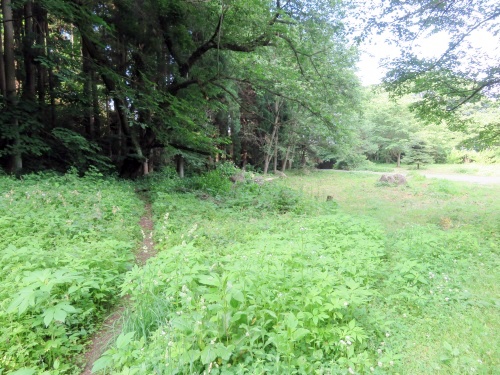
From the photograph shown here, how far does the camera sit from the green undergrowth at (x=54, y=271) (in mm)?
2057

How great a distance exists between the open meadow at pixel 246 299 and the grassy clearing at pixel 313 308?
0.05ft

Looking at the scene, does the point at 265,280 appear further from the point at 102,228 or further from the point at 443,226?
the point at 443,226

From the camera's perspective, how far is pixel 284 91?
30.5 feet

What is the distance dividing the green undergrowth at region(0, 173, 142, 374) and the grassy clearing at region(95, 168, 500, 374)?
45 cm

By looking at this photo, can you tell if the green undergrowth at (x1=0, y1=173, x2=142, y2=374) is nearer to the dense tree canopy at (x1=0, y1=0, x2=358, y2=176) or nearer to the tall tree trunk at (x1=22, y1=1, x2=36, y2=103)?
the dense tree canopy at (x1=0, y1=0, x2=358, y2=176)

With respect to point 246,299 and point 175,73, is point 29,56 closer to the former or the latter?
point 175,73

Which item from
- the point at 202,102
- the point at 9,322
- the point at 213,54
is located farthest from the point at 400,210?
the point at 9,322

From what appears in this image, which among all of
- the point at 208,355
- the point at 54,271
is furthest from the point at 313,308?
the point at 54,271

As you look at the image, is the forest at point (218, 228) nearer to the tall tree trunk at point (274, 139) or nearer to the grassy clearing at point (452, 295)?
the grassy clearing at point (452, 295)

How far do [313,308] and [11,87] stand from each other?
10912 millimetres

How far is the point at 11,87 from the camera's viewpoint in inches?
322

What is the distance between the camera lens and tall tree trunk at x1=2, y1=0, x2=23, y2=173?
309 inches

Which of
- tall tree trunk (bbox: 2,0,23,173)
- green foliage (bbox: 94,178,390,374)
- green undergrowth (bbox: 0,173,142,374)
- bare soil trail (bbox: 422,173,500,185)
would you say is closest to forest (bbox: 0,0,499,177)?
tall tree trunk (bbox: 2,0,23,173)

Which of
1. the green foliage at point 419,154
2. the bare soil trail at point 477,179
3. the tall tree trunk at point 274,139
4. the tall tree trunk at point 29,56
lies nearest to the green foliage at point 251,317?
the tall tree trunk at point 29,56
